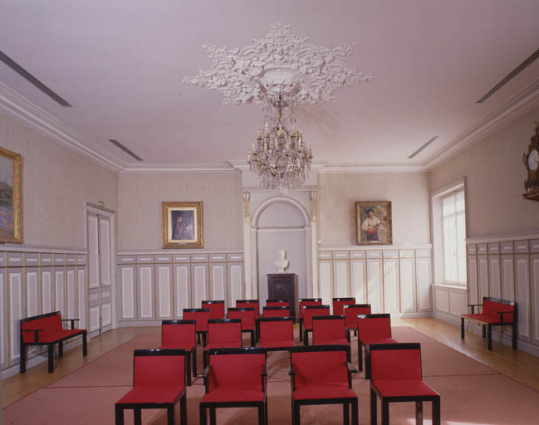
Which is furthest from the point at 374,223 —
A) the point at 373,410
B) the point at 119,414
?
the point at 119,414

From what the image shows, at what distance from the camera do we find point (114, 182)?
11.9 metres

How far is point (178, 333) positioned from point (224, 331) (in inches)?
26.2

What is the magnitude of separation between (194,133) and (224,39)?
4125 mm

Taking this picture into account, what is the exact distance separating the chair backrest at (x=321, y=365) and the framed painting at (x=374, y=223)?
8.05m

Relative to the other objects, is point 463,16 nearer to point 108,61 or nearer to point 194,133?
point 108,61

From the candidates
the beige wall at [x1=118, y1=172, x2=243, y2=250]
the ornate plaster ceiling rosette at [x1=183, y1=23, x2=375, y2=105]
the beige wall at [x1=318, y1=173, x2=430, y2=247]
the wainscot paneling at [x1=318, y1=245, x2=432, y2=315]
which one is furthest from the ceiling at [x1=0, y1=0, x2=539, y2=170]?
the wainscot paneling at [x1=318, y1=245, x2=432, y2=315]

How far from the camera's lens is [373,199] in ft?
40.9

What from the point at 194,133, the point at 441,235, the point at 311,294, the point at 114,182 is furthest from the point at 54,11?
the point at 441,235

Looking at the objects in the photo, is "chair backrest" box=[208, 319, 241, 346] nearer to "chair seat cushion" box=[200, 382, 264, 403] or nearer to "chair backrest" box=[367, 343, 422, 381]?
A: "chair seat cushion" box=[200, 382, 264, 403]

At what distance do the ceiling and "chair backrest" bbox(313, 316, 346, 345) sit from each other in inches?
130

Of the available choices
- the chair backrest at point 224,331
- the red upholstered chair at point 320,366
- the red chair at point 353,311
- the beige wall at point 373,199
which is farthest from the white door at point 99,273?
the red upholstered chair at point 320,366

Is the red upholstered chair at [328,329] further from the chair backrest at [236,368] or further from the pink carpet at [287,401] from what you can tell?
the chair backrest at [236,368]

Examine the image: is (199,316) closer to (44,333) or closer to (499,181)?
(44,333)

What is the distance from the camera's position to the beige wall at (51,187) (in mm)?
7531
